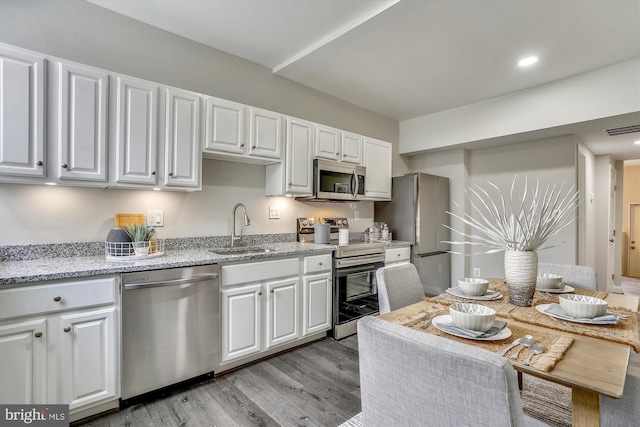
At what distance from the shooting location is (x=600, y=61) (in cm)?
281

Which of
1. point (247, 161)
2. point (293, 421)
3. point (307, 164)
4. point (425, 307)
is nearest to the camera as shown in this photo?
point (425, 307)

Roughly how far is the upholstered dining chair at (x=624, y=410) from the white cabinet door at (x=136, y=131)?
8.86 ft

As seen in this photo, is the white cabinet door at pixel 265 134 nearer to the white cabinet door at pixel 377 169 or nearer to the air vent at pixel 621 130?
the white cabinet door at pixel 377 169

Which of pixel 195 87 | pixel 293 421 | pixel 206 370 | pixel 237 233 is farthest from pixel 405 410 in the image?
pixel 195 87

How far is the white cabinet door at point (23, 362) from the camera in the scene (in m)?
1.49

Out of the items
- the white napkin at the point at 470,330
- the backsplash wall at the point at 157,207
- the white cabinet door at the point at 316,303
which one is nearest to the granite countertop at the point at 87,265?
the backsplash wall at the point at 157,207

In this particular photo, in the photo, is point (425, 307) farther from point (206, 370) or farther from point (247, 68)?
point (247, 68)

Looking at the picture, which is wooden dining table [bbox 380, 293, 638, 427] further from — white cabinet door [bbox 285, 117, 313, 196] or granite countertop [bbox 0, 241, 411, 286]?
white cabinet door [bbox 285, 117, 313, 196]

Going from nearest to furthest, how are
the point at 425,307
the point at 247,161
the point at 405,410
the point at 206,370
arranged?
the point at 405,410 → the point at 425,307 → the point at 206,370 → the point at 247,161

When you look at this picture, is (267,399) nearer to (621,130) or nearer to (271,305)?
(271,305)

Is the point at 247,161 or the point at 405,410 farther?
the point at 247,161

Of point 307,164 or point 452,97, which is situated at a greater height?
point 452,97

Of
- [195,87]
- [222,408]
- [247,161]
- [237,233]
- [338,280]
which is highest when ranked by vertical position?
[195,87]

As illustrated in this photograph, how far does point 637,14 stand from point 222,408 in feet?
12.9
